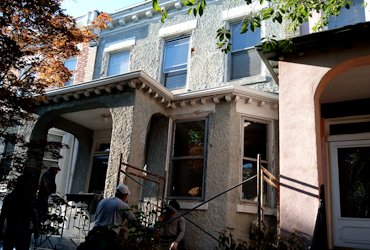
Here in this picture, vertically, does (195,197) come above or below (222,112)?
below

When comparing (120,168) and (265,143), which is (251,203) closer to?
(265,143)

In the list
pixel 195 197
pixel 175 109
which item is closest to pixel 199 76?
pixel 175 109

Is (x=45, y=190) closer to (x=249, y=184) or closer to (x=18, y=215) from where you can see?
(x=18, y=215)

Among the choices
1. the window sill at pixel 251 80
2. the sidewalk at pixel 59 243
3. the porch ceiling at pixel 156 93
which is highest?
the window sill at pixel 251 80

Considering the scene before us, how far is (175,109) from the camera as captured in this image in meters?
Result: 8.74

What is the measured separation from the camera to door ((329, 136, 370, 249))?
6.99 meters

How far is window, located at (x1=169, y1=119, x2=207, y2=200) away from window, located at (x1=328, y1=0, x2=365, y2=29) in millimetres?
3694

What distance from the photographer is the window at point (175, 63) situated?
33.2 ft

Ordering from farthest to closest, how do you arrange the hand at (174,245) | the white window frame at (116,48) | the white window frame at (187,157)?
the white window frame at (116,48)
the white window frame at (187,157)
the hand at (174,245)

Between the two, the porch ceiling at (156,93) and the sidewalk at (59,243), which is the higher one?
the porch ceiling at (156,93)

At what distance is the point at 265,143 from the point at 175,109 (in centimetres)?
231

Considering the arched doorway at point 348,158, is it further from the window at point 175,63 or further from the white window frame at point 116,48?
the white window frame at point 116,48

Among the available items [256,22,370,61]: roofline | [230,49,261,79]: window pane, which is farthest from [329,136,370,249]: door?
[230,49,261,79]: window pane

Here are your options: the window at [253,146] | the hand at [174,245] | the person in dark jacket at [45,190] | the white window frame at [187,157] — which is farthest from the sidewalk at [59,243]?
the window at [253,146]
